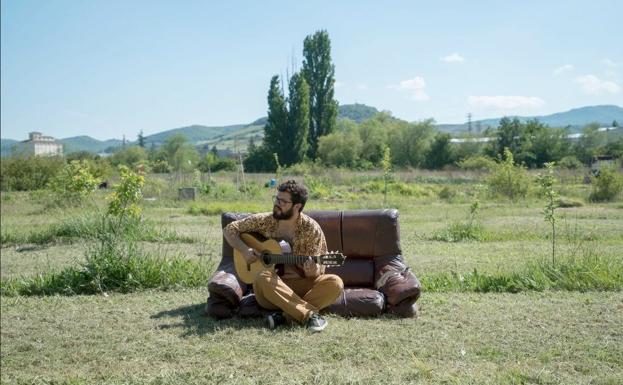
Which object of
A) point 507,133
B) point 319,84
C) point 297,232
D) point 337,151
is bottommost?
point 297,232

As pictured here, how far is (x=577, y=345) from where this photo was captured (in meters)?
4.89

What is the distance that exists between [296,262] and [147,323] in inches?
66.4

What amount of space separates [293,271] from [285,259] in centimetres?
29

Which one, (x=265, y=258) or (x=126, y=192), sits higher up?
(x=126, y=192)

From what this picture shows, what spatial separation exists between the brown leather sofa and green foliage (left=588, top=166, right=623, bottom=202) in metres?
12.9

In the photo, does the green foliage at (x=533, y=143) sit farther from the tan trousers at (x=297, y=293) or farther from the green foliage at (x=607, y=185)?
the tan trousers at (x=297, y=293)

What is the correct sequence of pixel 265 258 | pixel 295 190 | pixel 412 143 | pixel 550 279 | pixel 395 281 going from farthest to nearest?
pixel 412 143
pixel 550 279
pixel 395 281
pixel 265 258
pixel 295 190

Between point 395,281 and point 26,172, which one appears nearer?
point 395,281

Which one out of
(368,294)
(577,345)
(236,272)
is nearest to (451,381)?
(577,345)

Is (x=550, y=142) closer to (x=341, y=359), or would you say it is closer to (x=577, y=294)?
(x=577, y=294)

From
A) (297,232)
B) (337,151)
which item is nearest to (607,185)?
(297,232)

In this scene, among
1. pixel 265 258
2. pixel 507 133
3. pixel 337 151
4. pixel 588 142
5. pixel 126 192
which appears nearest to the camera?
pixel 265 258

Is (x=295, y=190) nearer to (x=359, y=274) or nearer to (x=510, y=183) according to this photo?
(x=359, y=274)

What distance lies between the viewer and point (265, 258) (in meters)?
5.77
